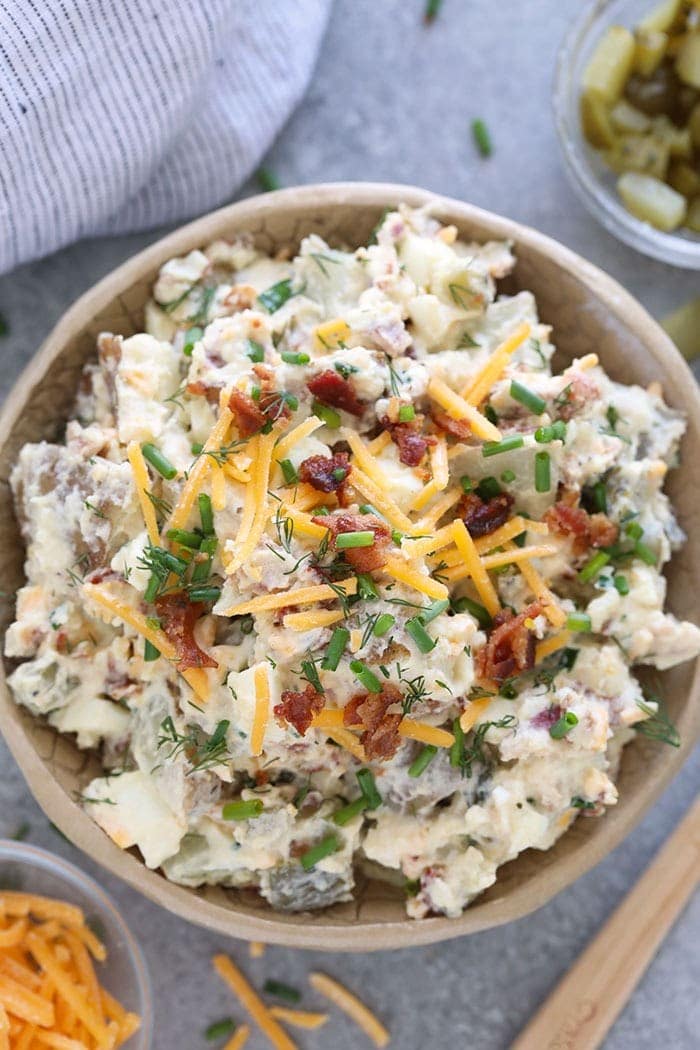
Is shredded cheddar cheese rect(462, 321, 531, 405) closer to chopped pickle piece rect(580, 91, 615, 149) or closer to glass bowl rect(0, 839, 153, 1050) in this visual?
chopped pickle piece rect(580, 91, 615, 149)

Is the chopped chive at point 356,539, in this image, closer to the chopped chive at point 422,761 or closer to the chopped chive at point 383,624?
the chopped chive at point 383,624

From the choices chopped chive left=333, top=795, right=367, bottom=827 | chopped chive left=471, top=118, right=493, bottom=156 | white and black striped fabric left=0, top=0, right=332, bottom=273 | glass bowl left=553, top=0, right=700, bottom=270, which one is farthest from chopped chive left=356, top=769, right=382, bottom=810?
chopped chive left=471, top=118, right=493, bottom=156

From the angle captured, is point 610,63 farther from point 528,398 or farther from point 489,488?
point 489,488

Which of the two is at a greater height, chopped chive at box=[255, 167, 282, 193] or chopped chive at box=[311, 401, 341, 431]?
chopped chive at box=[311, 401, 341, 431]

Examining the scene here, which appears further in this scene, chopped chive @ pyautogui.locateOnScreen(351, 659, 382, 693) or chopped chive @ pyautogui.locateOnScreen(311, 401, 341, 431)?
chopped chive @ pyautogui.locateOnScreen(311, 401, 341, 431)

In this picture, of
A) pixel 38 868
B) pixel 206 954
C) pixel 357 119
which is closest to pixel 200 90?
pixel 357 119

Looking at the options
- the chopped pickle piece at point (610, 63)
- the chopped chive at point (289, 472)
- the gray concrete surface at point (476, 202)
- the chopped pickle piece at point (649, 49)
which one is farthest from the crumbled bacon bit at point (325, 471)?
the chopped pickle piece at point (649, 49)

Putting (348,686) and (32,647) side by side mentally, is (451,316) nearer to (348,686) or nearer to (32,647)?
(348,686)
